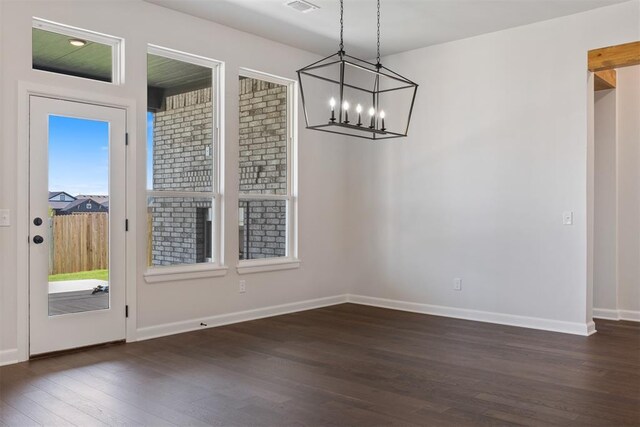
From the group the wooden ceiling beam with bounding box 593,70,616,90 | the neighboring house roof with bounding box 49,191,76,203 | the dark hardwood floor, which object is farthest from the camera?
the wooden ceiling beam with bounding box 593,70,616,90

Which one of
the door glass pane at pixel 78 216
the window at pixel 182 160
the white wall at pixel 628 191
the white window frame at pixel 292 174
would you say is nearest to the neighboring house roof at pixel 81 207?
the door glass pane at pixel 78 216

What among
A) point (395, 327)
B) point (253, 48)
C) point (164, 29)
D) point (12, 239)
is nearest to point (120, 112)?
point (164, 29)

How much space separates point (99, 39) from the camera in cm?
459

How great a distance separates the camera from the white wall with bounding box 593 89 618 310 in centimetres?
584

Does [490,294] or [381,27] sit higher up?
[381,27]

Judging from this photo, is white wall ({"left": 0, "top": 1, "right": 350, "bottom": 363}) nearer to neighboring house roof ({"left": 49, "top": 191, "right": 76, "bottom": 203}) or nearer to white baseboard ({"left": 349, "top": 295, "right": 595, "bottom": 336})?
neighboring house roof ({"left": 49, "top": 191, "right": 76, "bottom": 203})

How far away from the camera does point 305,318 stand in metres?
5.80

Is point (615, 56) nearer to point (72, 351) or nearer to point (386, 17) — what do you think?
point (386, 17)

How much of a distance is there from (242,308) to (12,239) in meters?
2.32

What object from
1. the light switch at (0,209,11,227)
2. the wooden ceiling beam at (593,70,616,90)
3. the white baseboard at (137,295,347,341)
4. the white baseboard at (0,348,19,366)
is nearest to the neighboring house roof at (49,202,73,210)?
the light switch at (0,209,11,227)

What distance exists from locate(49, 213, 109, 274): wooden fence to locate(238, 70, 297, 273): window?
4.92 ft

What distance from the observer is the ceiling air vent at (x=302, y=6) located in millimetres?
4790

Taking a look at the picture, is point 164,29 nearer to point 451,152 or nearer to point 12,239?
point 12,239

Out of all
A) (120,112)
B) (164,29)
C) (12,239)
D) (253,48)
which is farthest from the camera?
(253,48)
